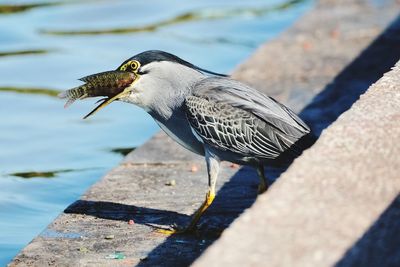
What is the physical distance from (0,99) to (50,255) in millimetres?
3990

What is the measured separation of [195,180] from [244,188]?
0.34 metres

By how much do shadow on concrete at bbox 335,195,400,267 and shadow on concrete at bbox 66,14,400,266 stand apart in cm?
2

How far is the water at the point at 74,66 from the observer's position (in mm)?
7188

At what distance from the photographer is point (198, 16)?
11633mm

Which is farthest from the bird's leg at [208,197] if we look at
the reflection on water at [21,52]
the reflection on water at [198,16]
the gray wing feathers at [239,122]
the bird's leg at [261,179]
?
the reflection on water at [198,16]

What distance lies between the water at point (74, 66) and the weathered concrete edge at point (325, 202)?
238 cm

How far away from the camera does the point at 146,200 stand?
605 centimetres

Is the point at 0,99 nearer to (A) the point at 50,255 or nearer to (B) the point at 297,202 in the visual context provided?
(A) the point at 50,255

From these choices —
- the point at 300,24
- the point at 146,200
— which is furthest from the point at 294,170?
the point at 300,24

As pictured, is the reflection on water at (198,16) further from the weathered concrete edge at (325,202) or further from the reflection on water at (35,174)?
the weathered concrete edge at (325,202)

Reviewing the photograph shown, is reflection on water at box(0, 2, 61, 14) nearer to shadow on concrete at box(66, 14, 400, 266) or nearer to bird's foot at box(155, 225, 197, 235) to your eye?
shadow on concrete at box(66, 14, 400, 266)

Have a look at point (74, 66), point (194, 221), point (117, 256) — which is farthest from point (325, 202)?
point (74, 66)

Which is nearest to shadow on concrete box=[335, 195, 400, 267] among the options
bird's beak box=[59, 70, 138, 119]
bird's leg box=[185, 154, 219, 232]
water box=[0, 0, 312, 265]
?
bird's leg box=[185, 154, 219, 232]

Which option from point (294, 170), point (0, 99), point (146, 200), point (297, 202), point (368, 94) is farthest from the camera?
point (0, 99)
